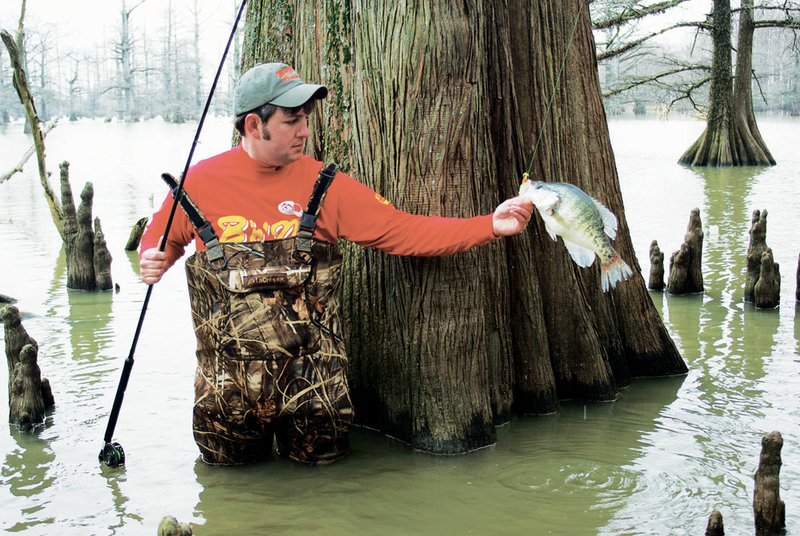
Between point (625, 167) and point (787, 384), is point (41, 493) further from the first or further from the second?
point (625, 167)

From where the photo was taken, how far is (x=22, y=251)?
45.3ft

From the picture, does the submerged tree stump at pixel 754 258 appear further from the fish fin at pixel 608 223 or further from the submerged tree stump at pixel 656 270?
the fish fin at pixel 608 223

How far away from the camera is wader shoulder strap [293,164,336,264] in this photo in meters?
4.75

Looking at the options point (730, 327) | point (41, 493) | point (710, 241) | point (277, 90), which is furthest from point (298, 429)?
point (710, 241)

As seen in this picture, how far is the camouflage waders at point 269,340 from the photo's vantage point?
4.73 m

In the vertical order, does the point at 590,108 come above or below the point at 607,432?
above

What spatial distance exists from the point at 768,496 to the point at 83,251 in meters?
8.21

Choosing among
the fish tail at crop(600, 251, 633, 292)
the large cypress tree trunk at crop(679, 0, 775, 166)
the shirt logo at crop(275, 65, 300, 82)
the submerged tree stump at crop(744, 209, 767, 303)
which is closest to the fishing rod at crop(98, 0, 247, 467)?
the shirt logo at crop(275, 65, 300, 82)

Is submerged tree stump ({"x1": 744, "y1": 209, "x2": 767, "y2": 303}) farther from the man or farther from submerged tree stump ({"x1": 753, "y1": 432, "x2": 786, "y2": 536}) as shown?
the man

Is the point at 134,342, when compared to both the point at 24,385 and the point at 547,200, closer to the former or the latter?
A: the point at 24,385

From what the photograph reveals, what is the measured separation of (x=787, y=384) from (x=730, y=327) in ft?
5.50

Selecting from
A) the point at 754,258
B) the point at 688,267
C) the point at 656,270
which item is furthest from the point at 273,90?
the point at 656,270

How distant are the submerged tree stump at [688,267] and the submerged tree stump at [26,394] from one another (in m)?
5.91

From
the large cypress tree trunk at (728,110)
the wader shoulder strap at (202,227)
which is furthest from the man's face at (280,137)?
the large cypress tree trunk at (728,110)
